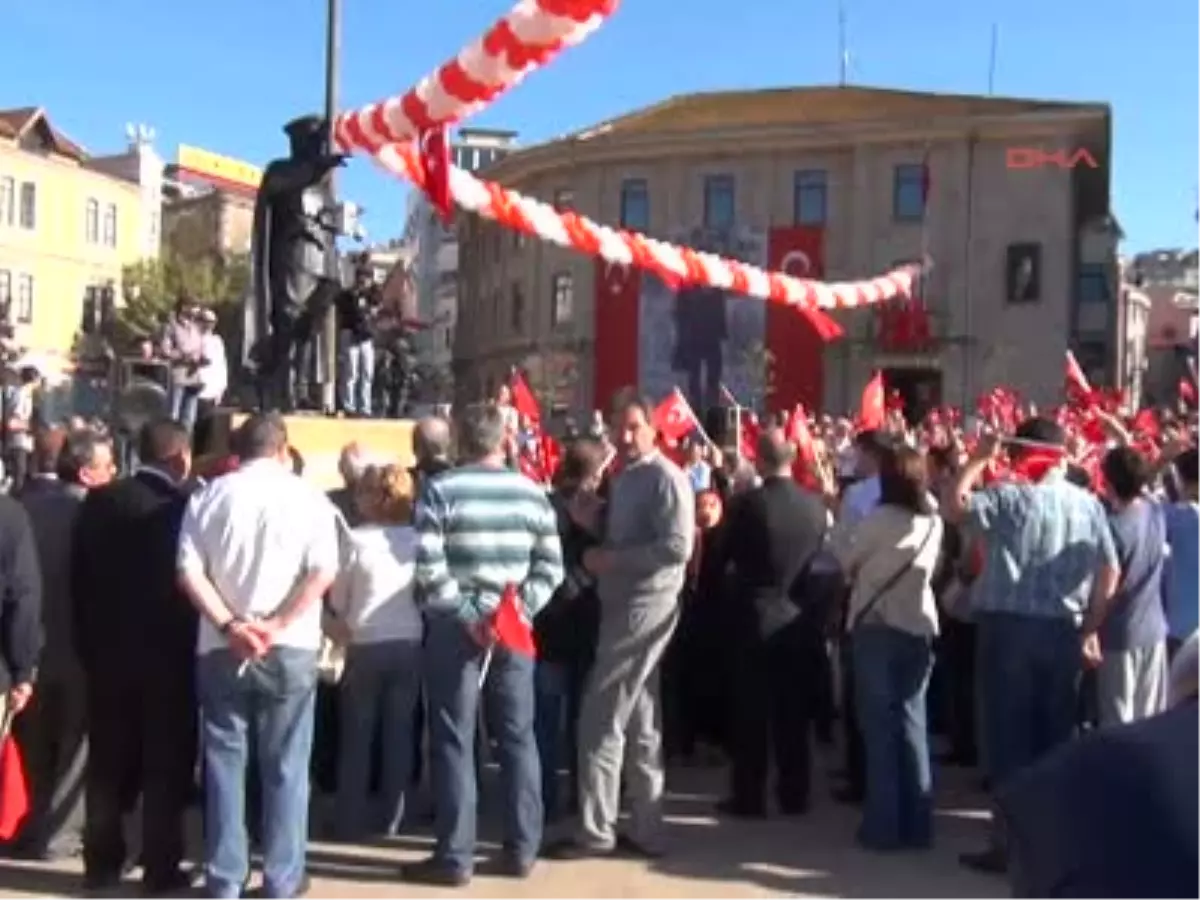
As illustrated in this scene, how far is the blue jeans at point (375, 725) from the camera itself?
722 cm

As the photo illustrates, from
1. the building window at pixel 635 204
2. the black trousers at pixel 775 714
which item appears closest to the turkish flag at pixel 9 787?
the black trousers at pixel 775 714

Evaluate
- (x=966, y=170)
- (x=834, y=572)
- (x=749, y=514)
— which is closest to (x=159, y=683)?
(x=749, y=514)

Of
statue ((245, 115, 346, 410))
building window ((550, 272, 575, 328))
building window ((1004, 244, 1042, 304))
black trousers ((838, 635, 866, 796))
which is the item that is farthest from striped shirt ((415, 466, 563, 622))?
building window ((550, 272, 575, 328))

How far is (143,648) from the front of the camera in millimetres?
6293

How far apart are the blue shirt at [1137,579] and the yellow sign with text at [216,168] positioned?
93118 mm

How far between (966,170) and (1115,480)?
50.0 meters

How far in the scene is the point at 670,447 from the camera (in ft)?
35.6

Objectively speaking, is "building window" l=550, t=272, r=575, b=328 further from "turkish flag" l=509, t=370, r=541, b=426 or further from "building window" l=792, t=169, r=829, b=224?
"turkish flag" l=509, t=370, r=541, b=426

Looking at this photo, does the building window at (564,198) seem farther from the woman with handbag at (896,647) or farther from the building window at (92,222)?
the woman with handbag at (896,647)

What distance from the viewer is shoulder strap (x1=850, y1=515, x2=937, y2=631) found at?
736 centimetres

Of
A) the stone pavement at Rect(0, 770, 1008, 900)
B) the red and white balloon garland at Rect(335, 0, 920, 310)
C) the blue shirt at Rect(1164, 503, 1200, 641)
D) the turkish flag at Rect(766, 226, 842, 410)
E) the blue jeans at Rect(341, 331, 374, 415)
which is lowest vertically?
the stone pavement at Rect(0, 770, 1008, 900)

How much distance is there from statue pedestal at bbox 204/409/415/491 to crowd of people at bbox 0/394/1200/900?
287cm

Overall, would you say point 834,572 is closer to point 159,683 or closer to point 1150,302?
point 159,683

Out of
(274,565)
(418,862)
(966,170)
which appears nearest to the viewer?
(274,565)
